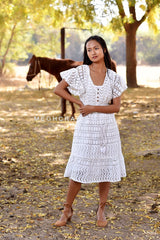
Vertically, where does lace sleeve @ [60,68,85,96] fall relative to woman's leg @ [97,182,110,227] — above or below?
above

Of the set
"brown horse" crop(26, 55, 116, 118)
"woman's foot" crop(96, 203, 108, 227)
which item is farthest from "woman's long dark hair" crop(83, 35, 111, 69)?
"brown horse" crop(26, 55, 116, 118)

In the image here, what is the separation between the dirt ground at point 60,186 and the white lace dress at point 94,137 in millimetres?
516

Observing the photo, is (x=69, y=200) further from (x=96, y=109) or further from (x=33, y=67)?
(x=33, y=67)

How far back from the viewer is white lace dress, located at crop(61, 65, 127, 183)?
10.2 feet

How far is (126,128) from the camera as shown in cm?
816

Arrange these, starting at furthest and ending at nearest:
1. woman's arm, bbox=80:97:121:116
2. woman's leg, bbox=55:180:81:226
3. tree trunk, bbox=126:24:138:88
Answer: tree trunk, bbox=126:24:138:88 < woman's leg, bbox=55:180:81:226 < woman's arm, bbox=80:97:121:116

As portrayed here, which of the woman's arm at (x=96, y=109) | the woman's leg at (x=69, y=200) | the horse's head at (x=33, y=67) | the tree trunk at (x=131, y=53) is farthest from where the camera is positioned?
the tree trunk at (x=131, y=53)

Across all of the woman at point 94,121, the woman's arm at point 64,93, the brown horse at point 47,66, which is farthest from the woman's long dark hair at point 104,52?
the brown horse at point 47,66

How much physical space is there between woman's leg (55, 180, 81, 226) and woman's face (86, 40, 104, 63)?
109cm

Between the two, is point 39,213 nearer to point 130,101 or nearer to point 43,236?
point 43,236

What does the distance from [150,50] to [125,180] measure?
1343 inches

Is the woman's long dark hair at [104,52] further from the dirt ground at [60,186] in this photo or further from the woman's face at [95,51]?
the dirt ground at [60,186]

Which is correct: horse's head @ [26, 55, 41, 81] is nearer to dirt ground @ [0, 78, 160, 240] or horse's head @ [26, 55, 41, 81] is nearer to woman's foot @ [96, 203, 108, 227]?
dirt ground @ [0, 78, 160, 240]

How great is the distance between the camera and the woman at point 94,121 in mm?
3092
